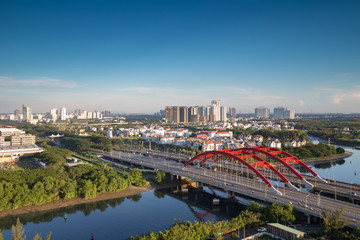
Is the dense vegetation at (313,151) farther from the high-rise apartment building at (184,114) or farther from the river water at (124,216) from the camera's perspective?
the high-rise apartment building at (184,114)

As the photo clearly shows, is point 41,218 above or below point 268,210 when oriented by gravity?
below

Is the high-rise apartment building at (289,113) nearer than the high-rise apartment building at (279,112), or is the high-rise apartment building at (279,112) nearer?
the high-rise apartment building at (289,113)

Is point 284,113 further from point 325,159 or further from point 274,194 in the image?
point 274,194

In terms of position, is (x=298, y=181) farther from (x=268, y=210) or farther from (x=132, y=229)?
(x=132, y=229)

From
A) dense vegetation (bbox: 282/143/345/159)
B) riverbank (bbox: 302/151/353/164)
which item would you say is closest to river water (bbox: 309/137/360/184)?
riverbank (bbox: 302/151/353/164)

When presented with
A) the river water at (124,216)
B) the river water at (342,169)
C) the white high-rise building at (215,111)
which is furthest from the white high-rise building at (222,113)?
the river water at (124,216)

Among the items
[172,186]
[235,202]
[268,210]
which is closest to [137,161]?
[172,186]

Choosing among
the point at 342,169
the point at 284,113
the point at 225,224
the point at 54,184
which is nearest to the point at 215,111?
the point at 284,113

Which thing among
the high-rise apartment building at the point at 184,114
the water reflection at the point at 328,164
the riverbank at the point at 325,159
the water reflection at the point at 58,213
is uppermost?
the high-rise apartment building at the point at 184,114
